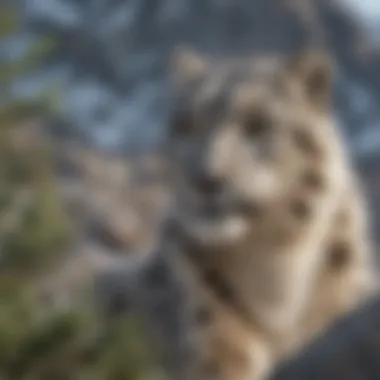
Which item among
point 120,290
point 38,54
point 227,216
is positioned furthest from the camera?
point 120,290

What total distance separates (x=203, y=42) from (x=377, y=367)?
2.02 m

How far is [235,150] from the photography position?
144 cm

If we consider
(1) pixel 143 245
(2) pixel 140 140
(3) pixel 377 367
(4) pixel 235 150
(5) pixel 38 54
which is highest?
(2) pixel 140 140

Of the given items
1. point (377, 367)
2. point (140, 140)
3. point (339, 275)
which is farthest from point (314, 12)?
point (377, 367)

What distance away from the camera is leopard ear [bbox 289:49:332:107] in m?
1.54

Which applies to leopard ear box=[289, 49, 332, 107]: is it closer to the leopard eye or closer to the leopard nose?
the leopard eye

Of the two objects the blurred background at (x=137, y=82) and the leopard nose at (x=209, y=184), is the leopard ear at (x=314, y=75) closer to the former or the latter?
the leopard nose at (x=209, y=184)

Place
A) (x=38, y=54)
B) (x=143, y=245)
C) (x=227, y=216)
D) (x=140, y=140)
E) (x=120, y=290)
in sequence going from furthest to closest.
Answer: (x=140, y=140)
(x=143, y=245)
(x=120, y=290)
(x=227, y=216)
(x=38, y=54)

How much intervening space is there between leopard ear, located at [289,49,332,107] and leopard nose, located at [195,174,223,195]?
23 centimetres

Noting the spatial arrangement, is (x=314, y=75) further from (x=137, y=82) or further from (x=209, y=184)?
(x=137, y=82)

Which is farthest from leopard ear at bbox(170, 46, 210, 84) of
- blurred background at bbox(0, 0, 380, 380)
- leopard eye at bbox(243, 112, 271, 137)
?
blurred background at bbox(0, 0, 380, 380)

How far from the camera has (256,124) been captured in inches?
58.6

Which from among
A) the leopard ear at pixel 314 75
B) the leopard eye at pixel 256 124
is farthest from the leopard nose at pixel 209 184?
the leopard ear at pixel 314 75

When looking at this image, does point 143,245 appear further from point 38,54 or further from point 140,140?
point 38,54
